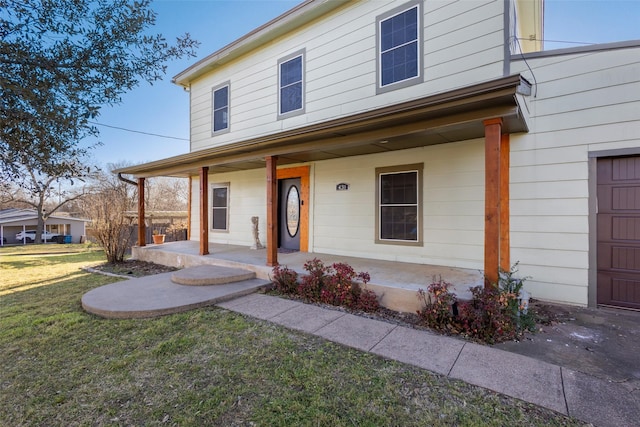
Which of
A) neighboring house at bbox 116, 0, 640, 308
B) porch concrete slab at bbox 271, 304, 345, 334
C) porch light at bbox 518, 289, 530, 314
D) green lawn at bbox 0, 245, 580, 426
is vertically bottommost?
green lawn at bbox 0, 245, 580, 426

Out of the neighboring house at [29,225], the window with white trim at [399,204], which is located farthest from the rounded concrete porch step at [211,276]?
the neighboring house at [29,225]

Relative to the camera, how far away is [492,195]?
12.4ft

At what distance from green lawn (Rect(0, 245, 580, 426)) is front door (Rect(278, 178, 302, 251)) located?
4363mm

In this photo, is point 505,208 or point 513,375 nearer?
point 513,375

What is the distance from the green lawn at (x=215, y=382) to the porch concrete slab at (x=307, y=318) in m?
0.20

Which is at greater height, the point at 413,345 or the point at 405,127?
the point at 405,127

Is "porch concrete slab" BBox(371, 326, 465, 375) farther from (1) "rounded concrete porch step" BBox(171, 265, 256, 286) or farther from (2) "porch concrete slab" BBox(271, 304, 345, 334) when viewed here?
(1) "rounded concrete porch step" BBox(171, 265, 256, 286)

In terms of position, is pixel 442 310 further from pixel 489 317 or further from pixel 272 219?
pixel 272 219

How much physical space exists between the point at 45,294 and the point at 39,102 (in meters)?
5.29

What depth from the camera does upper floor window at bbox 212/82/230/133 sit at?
9.26 m

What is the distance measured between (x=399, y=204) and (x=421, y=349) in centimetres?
358

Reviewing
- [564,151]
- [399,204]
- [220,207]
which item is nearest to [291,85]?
[399,204]

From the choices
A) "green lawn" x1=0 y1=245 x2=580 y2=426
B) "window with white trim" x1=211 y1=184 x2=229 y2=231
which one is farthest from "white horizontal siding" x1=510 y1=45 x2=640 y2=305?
"window with white trim" x1=211 y1=184 x2=229 y2=231

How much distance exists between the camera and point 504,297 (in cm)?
358
